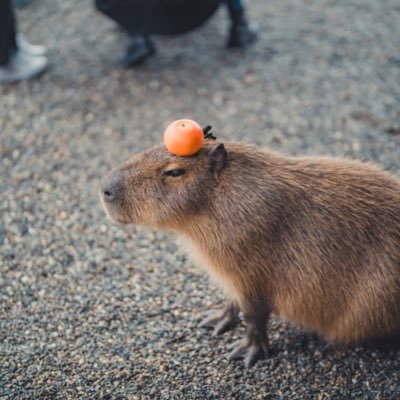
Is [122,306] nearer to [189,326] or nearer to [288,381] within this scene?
[189,326]

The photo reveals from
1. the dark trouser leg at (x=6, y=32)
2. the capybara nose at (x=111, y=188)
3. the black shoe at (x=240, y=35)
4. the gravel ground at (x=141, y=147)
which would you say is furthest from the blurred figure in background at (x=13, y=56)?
the capybara nose at (x=111, y=188)

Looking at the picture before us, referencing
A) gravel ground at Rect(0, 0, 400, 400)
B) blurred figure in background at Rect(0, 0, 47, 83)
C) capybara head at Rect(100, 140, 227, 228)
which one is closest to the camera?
capybara head at Rect(100, 140, 227, 228)

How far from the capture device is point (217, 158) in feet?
10.5

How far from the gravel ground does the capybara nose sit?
1.04 meters

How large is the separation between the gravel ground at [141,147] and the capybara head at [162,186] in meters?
0.94

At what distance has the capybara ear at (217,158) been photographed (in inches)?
124

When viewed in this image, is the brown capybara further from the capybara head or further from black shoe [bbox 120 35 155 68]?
black shoe [bbox 120 35 155 68]

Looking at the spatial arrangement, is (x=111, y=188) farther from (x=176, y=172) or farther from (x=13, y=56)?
(x=13, y=56)

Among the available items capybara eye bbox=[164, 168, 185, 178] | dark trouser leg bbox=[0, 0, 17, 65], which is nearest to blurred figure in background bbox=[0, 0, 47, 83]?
dark trouser leg bbox=[0, 0, 17, 65]

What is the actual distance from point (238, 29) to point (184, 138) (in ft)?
14.1

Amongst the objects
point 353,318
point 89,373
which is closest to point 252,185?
point 353,318

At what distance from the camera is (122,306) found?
4082mm

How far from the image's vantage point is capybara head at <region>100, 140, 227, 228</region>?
3.22m

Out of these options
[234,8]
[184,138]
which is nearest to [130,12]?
[234,8]
